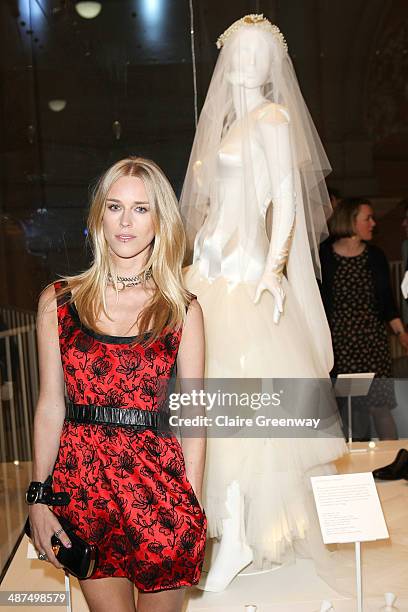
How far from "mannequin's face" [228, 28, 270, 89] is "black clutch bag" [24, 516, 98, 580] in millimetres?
1804

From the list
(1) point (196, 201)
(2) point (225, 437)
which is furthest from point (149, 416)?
(1) point (196, 201)

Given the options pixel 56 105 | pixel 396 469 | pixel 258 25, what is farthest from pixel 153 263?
pixel 396 469

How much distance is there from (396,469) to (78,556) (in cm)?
239

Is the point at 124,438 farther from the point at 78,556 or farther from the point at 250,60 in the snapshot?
the point at 250,60

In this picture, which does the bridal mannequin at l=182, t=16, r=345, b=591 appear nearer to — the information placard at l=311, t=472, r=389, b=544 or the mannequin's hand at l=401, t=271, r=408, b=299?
the information placard at l=311, t=472, r=389, b=544

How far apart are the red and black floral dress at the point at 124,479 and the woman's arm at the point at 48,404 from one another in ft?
0.11

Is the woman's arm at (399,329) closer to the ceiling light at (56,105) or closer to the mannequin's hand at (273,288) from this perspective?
the mannequin's hand at (273,288)

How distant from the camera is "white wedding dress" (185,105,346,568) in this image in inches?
121

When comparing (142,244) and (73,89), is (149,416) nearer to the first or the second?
(142,244)

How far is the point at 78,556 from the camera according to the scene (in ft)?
6.35

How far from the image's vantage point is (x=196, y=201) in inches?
129

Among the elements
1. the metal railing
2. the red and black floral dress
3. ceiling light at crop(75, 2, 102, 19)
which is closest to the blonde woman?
the red and black floral dress

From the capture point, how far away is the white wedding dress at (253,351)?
3062 millimetres

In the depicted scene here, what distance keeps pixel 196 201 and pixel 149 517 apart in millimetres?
1518
